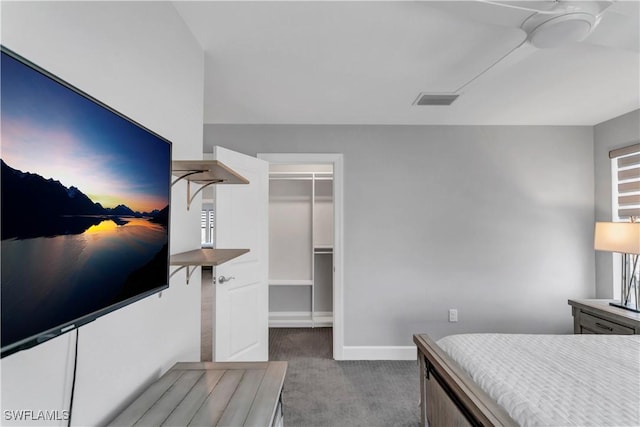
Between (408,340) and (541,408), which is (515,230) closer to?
(408,340)

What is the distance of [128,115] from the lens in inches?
43.8

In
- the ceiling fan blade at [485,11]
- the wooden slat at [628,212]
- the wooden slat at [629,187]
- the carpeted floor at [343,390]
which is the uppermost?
the ceiling fan blade at [485,11]

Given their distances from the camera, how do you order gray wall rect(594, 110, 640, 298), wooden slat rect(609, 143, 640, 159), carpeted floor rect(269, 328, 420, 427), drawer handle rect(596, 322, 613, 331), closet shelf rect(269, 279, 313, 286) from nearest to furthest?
carpeted floor rect(269, 328, 420, 427), drawer handle rect(596, 322, 613, 331), wooden slat rect(609, 143, 640, 159), gray wall rect(594, 110, 640, 298), closet shelf rect(269, 279, 313, 286)

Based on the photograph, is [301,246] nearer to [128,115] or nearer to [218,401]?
[218,401]

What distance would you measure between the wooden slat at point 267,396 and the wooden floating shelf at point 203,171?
2.91 feet

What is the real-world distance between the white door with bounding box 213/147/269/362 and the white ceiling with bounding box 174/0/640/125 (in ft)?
2.21

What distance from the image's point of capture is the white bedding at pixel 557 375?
1.15 meters

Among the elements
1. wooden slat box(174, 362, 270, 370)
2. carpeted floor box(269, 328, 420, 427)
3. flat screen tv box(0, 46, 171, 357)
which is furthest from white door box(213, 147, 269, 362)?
flat screen tv box(0, 46, 171, 357)

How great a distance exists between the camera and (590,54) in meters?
1.97

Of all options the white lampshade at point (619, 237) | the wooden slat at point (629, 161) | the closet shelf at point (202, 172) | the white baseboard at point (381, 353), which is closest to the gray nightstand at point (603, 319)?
the white lampshade at point (619, 237)

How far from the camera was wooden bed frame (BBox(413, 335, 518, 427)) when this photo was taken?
4.09ft

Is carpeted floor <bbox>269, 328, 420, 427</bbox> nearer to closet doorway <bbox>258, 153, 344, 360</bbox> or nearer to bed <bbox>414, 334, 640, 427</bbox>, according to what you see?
bed <bbox>414, 334, 640, 427</bbox>

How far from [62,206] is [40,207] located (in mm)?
52

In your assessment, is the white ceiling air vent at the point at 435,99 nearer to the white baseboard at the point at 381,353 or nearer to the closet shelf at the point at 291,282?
the white baseboard at the point at 381,353
